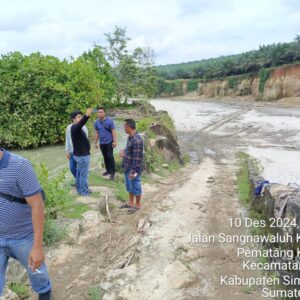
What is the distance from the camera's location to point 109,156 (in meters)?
9.28

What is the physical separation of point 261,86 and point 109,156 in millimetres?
48268

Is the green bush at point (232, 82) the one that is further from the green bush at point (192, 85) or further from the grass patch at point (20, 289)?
the grass patch at point (20, 289)

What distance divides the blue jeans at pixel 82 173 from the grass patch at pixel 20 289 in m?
3.15

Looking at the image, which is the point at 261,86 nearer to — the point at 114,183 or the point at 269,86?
the point at 269,86

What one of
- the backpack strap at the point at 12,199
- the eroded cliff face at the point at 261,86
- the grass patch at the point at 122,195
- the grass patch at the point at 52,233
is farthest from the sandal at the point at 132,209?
the eroded cliff face at the point at 261,86

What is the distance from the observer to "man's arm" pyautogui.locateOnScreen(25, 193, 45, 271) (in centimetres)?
310

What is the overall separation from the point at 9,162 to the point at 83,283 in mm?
2354

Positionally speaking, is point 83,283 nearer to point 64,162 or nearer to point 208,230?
point 208,230

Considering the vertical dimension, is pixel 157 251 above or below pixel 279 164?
above

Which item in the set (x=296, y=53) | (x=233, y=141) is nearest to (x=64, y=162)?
(x=233, y=141)

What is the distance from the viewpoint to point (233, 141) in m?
23.8

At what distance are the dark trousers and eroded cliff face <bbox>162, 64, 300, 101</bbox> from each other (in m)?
43.4

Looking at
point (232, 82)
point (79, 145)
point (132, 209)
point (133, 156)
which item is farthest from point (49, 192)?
point (232, 82)

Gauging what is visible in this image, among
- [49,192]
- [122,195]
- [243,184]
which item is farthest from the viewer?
[243,184]
